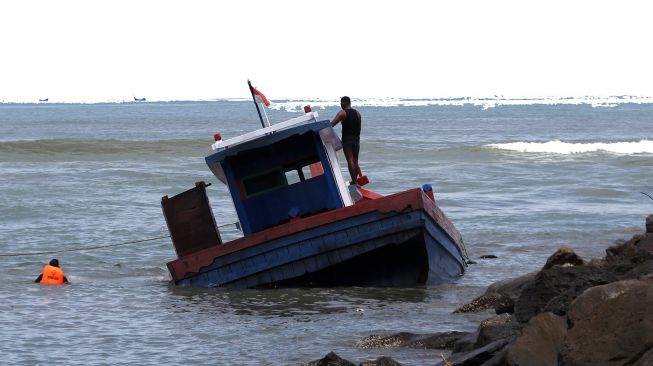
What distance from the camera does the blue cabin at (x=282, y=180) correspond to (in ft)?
47.6

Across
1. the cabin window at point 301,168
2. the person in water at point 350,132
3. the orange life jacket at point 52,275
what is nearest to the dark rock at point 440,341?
the cabin window at point 301,168

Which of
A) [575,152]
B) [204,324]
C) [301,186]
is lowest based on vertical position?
[575,152]

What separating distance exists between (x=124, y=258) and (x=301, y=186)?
5347 millimetres

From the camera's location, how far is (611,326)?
6.55m

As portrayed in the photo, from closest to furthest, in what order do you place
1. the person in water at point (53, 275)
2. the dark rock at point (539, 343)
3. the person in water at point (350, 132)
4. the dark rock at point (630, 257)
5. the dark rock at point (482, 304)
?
the dark rock at point (539, 343) → the dark rock at point (630, 257) → the dark rock at point (482, 304) → the person in water at point (350, 132) → the person in water at point (53, 275)

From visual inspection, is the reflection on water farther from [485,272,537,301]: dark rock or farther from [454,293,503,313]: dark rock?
[485,272,537,301]: dark rock

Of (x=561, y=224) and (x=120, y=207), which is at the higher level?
(x=120, y=207)

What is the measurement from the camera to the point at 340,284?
47.3ft

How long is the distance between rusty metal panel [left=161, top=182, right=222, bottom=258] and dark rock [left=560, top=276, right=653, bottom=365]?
28.1ft

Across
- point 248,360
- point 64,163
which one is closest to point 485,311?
point 248,360

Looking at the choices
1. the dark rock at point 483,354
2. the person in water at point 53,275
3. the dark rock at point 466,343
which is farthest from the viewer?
the person in water at point 53,275

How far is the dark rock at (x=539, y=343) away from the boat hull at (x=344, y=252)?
6.32 meters

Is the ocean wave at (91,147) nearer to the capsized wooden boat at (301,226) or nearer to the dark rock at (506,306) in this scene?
the capsized wooden boat at (301,226)

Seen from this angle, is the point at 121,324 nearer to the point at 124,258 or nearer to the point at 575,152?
the point at 124,258
